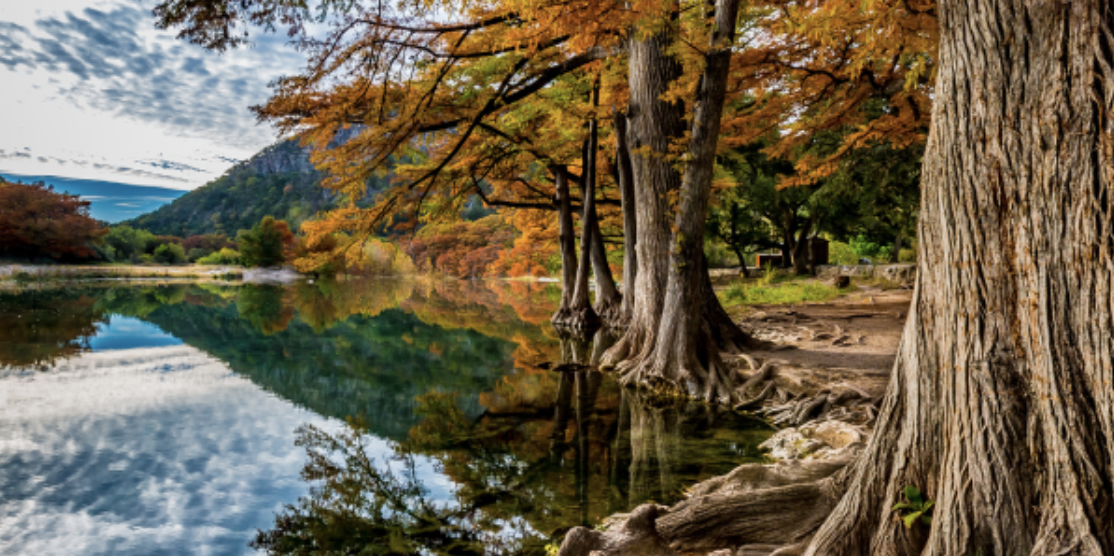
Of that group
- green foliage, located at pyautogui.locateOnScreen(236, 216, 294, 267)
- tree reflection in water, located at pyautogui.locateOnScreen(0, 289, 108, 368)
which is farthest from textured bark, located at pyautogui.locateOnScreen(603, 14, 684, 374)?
green foliage, located at pyautogui.locateOnScreen(236, 216, 294, 267)

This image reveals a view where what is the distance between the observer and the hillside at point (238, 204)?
69812mm

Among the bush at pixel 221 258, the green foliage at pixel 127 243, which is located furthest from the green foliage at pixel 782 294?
the bush at pixel 221 258

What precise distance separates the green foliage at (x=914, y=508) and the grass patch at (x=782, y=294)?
41.8 ft

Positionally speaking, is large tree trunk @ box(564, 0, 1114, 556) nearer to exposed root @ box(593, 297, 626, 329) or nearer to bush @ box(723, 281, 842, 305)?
exposed root @ box(593, 297, 626, 329)

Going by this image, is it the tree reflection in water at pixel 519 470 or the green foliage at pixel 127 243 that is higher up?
the green foliage at pixel 127 243

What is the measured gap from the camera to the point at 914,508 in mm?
2303

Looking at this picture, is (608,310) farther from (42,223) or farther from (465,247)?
(465,247)

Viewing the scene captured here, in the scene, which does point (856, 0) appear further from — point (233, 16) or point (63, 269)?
point (63, 269)

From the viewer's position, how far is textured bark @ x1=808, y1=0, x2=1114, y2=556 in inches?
72.4

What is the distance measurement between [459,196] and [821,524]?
12413 mm

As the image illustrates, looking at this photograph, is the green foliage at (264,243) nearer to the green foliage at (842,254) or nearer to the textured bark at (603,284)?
the textured bark at (603,284)

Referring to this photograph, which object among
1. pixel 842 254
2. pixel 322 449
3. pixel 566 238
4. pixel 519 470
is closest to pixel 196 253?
pixel 566 238

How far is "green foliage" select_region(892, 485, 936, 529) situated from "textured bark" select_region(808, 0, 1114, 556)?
0.12 ft

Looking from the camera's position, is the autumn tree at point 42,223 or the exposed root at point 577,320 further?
the autumn tree at point 42,223
